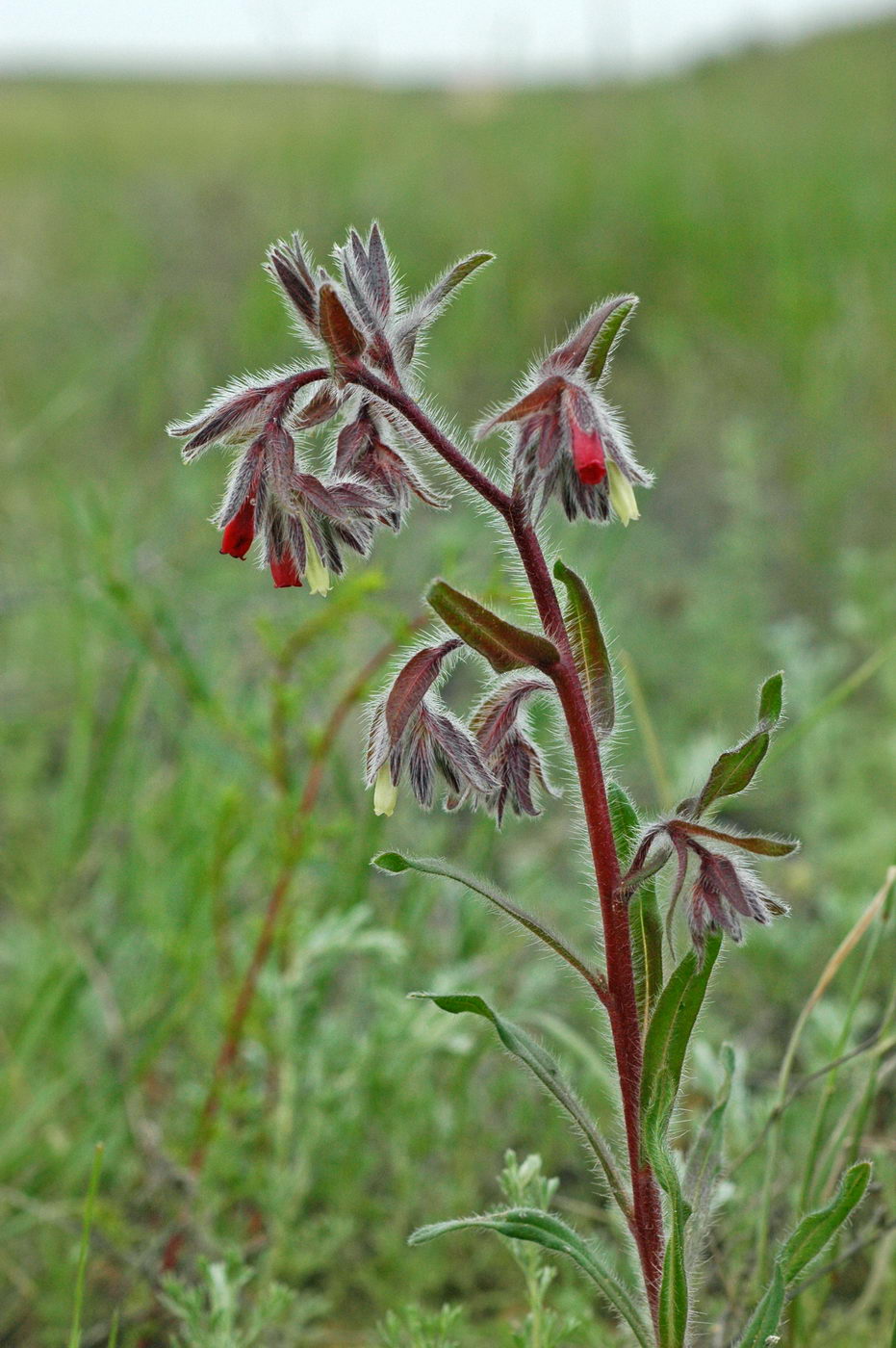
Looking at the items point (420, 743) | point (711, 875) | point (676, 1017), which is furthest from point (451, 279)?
point (676, 1017)

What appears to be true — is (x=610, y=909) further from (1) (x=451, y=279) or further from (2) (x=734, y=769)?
(1) (x=451, y=279)

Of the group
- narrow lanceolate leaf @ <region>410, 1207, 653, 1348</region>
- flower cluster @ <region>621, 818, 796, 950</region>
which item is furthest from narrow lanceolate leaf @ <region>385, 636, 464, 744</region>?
narrow lanceolate leaf @ <region>410, 1207, 653, 1348</region>

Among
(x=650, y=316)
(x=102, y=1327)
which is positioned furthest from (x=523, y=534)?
(x=650, y=316)

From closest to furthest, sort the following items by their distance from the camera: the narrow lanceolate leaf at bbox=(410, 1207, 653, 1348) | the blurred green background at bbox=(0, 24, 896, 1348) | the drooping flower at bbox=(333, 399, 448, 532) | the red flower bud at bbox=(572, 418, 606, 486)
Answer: the red flower bud at bbox=(572, 418, 606, 486), the narrow lanceolate leaf at bbox=(410, 1207, 653, 1348), the drooping flower at bbox=(333, 399, 448, 532), the blurred green background at bbox=(0, 24, 896, 1348)

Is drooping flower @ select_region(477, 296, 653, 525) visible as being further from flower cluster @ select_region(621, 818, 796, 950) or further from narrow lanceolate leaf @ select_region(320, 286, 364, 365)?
flower cluster @ select_region(621, 818, 796, 950)

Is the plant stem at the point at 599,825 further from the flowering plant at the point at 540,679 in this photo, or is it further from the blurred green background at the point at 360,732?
the blurred green background at the point at 360,732

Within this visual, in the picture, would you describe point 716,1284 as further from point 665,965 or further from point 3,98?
point 3,98
